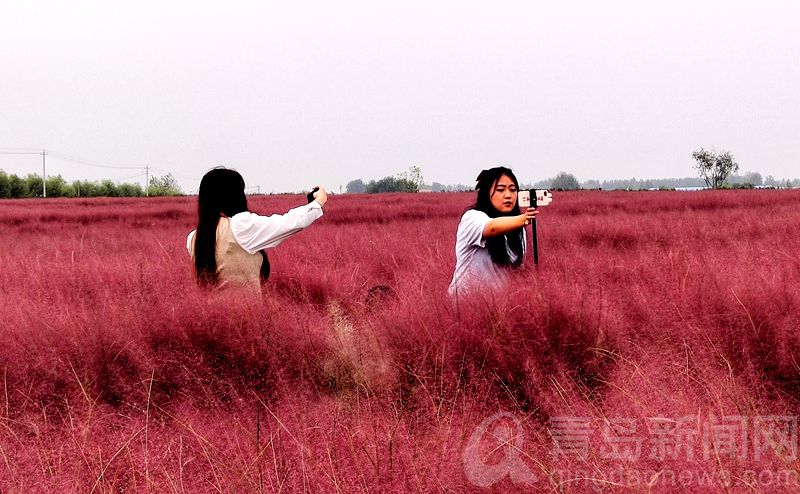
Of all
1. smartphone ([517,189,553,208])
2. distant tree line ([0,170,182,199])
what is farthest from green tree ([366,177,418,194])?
smartphone ([517,189,553,208])

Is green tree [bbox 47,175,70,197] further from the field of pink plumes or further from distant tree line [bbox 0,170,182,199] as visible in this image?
the field of pink plumes

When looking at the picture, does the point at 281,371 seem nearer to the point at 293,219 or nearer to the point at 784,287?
the point at 293,219

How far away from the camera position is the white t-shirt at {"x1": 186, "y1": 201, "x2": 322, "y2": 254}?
9.18 ft

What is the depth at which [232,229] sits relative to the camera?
289 centimetres

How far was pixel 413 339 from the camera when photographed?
7.29 feet

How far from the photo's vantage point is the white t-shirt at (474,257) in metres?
2.77

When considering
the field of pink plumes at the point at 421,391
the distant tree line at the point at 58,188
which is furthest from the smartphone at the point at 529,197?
the distant tree line at the point at 58,188

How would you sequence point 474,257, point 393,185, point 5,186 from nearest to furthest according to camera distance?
1. point 474,257
2. point 5,186
3. point 393,185

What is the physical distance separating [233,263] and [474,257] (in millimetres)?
1363

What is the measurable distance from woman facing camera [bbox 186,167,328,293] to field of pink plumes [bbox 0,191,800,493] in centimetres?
28

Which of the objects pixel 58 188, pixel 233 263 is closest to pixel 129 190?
pixel 58 188

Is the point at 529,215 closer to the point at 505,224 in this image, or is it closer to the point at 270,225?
the point at 505,224

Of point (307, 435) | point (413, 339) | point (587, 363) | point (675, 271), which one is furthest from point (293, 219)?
point (675, 271)

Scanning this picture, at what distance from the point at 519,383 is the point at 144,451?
135 cm
